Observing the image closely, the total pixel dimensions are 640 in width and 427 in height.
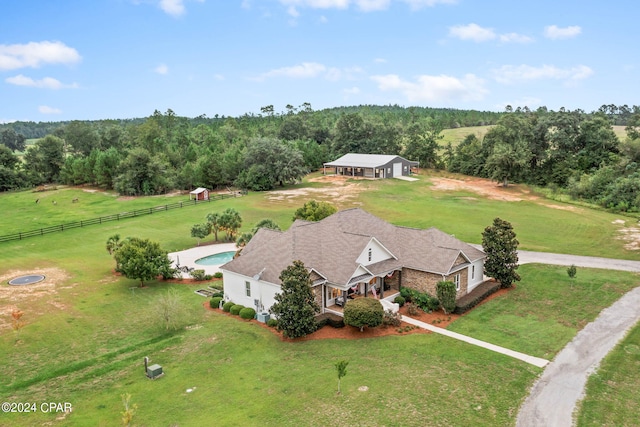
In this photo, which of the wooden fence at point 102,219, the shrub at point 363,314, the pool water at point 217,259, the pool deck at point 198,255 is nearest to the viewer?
the shrub at point 363,314

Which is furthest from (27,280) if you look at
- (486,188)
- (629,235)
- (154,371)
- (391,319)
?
(486,188)

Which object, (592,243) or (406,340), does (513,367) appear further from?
(592,243)

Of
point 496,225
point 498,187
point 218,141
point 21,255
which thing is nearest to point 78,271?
point 21,255

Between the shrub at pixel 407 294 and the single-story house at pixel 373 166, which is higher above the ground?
the single-story house at pixel 373 166

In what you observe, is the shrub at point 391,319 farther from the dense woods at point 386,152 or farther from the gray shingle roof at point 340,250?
the dense woods at point 386,152

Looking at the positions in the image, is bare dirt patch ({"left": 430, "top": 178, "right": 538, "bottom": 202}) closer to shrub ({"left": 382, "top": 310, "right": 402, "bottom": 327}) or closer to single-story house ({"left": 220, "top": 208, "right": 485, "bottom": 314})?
single-story house ({"left": 220, "top": 208, "right": 485, "bottom": 314})

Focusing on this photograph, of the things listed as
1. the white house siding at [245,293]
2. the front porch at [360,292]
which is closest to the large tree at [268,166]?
the white house siding at [245,293]

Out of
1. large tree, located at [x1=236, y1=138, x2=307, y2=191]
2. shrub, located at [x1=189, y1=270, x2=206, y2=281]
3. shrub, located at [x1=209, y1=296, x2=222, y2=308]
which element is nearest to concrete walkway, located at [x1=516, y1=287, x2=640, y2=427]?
shrub, located at [x1=209, y1=296, x2=222, y2=308]

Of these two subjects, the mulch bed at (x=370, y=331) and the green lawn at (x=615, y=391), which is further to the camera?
the mulch bed at (x=370, y=331)
